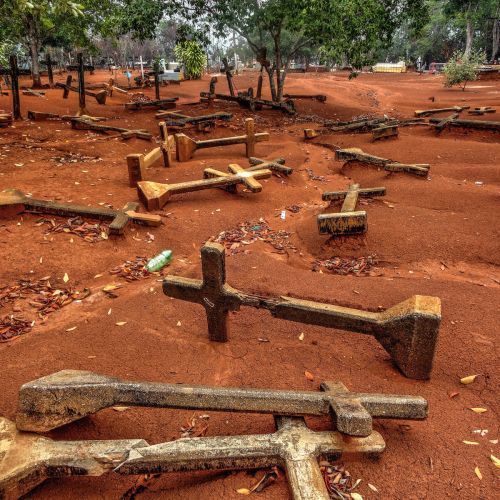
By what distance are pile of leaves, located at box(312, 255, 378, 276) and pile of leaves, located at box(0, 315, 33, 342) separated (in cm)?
342

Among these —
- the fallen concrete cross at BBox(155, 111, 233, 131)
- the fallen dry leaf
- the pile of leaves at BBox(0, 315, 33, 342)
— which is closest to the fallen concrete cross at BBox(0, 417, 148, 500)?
the pile of leaves at BBox(0, 315, 33, 342)

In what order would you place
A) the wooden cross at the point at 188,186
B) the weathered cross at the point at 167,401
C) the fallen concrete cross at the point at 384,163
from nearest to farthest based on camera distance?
the weathered cross at the point at 167,401 < the wooden cross at the point at 188,186 < the fallen concrete cross at the point at 384,163

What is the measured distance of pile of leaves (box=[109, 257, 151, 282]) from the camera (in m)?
4.75

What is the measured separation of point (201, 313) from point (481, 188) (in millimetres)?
6794

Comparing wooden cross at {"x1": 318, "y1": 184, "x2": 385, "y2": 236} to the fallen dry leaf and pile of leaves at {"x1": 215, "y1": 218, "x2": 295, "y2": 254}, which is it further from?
the fallen dry leaf

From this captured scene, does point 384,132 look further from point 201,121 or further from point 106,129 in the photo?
point 106,129

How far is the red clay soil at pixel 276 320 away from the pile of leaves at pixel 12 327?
0.35 ft

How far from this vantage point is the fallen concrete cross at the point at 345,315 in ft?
8.13

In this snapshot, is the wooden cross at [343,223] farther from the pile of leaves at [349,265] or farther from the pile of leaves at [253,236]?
the pile of leaves at [253,236]

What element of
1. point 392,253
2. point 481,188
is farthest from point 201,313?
point 481,188

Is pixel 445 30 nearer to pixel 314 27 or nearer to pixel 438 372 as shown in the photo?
pixel 314 27

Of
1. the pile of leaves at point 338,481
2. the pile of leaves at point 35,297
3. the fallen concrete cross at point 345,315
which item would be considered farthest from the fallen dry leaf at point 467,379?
the pile of leaves at point 35,297

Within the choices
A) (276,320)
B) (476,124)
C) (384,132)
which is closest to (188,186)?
(276,320)

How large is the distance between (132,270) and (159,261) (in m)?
0.36
